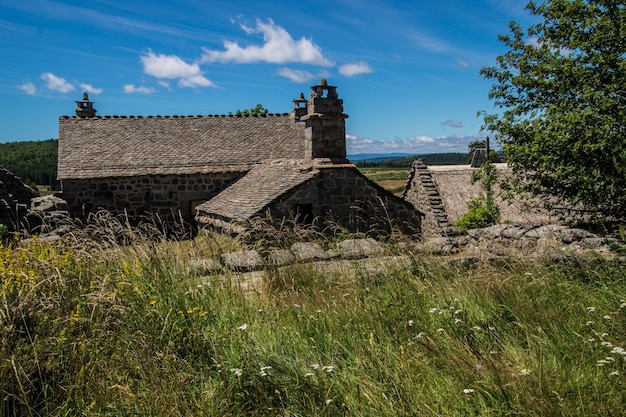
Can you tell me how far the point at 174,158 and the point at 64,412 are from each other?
66.5 feet

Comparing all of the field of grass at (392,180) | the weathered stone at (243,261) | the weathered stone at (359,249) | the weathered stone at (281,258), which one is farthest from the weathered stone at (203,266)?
the field of grass at (392,180)

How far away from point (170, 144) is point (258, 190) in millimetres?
8432

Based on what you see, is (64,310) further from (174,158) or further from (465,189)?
(465,189)

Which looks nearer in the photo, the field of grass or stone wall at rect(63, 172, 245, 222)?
stone wall at rect(63, 172, 245, 222)

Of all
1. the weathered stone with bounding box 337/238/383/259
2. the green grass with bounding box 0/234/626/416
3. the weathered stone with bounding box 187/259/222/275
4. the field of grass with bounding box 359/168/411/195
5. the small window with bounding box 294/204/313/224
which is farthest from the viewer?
the field of grass with bounding box 359/168/411/195

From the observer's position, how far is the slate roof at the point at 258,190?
49.8 feet

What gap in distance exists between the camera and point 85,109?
26891 mm

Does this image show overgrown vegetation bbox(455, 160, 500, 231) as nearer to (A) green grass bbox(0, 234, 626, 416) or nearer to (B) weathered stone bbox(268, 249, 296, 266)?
(B) weathered stone bbox(268, 249, 296, 266)

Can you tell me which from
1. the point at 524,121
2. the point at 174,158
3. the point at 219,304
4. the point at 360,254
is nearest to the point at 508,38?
the point at 524,121

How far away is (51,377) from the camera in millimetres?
3330

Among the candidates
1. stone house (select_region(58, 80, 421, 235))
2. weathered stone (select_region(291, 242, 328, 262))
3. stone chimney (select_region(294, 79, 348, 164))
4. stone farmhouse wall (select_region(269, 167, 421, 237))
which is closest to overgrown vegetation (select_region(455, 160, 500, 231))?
stone house (select_region(58, 80, 421, 235))

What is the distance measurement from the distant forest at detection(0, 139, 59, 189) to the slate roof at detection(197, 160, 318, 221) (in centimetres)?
3481

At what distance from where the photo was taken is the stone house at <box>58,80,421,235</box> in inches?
623

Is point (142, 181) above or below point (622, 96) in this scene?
below
